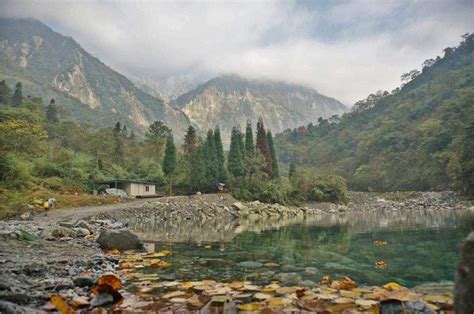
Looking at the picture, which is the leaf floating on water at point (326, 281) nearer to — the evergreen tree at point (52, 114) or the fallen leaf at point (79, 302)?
the fallen leaf at point (79, 302)

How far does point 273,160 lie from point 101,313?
44.1 meters

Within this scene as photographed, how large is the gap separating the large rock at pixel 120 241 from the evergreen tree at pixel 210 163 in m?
28.4

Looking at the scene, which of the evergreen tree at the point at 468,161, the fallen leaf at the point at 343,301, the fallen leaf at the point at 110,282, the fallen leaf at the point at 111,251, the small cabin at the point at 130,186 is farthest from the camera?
the evergreen tree at the point at 468,161

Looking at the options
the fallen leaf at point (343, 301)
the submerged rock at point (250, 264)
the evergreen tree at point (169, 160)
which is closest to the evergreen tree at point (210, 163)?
the evergreen tree at point (169, 160)

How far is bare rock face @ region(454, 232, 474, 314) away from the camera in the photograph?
2984 millimetres

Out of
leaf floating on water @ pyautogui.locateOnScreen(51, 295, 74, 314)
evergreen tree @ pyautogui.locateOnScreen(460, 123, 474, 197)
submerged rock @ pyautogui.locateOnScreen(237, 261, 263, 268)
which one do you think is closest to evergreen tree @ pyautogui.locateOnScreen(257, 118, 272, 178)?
evergreen tree @ pyautogui.locateOnScreen(460, 123, 474, 197)

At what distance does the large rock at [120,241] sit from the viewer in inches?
391

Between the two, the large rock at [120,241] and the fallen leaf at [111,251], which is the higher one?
the large rock at [120,241]

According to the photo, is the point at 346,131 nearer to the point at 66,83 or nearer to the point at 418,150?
the point at 418,150

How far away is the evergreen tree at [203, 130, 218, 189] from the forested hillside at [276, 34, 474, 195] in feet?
95.2

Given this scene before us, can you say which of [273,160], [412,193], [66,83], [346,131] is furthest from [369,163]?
[66,83]

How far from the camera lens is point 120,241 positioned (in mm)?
9977

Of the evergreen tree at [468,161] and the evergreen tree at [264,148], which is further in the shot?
the evergreen tree at [264,148]

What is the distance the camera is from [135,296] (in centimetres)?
498
